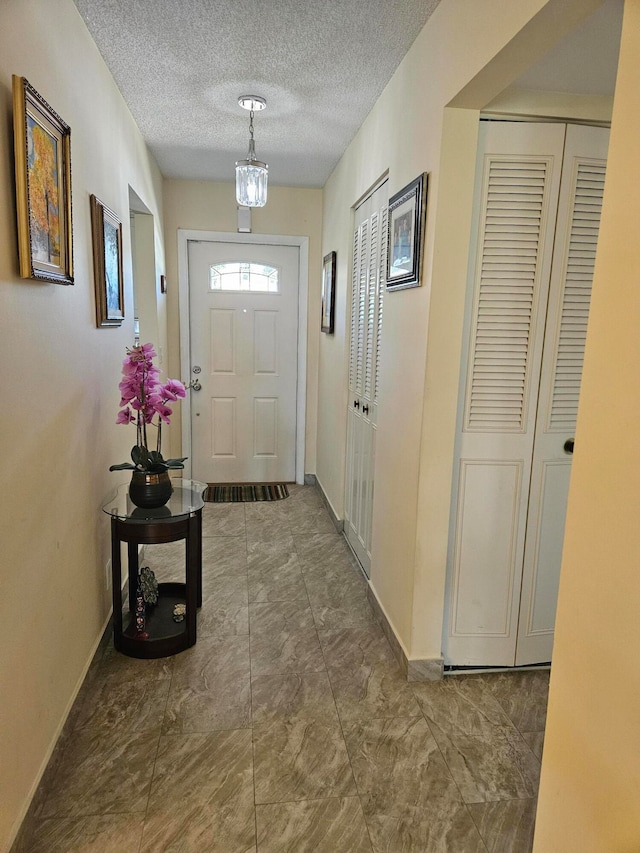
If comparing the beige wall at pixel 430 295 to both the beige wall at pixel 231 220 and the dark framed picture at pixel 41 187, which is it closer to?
the dark framed picture at pixel 41 187

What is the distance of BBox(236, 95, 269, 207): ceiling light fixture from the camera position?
262 cm

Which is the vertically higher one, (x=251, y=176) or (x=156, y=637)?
(x=251, y=176)

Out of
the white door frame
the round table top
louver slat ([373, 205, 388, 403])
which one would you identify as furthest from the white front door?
the round table top

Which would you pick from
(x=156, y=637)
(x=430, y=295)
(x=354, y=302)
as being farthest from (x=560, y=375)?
(x=156, y=637)

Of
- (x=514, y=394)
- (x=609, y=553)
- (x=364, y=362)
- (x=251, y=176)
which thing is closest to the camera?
(x=609, y=553)

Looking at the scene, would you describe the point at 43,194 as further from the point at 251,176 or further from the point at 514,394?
the point at 514,394

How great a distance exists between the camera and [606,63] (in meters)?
1.68

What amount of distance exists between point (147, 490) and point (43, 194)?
1.17 m

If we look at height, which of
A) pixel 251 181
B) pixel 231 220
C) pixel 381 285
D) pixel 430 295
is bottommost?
pixel 430 295

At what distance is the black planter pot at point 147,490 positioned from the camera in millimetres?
2248

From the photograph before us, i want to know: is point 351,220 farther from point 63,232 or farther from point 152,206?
point 63,232

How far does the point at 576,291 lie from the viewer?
2.01m

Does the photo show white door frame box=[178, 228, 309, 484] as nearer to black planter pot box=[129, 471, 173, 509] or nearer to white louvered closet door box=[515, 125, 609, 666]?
black planter pot box=[129, 471, 173, 509]

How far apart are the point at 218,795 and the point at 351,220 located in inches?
119
